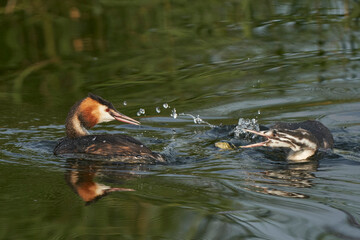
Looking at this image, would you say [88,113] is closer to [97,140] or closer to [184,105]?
[97,140]

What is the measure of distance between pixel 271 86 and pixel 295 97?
55 centimetres

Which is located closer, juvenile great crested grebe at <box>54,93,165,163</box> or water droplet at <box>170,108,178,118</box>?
juvenile great crested grebe at <box>54,93,165,163</box>

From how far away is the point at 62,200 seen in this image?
562 centimetres

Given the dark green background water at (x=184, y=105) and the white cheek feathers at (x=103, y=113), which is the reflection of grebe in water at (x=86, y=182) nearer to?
the dark green background water at (x=184, y=105)

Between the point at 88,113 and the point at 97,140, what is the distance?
518 millimetres

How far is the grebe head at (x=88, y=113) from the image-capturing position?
758 centimetres

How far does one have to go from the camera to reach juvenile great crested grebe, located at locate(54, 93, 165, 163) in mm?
6914

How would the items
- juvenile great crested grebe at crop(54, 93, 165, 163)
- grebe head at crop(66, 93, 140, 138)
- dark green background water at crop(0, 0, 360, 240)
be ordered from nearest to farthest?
dark green background water at crop(0, 0, 360, 240), juvenile great crested grebe at crop(54, 93, 165, 163), grebe head at crop(66, 93, 140, 138)

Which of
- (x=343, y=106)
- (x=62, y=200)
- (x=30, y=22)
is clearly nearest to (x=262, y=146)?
(x=343, y=106)

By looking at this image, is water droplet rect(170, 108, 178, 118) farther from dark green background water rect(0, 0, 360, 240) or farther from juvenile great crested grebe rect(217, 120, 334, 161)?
juvenile great crested grebe rect(217, 120, 334, 161)

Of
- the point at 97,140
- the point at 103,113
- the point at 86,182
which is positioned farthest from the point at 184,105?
the point at 86,182

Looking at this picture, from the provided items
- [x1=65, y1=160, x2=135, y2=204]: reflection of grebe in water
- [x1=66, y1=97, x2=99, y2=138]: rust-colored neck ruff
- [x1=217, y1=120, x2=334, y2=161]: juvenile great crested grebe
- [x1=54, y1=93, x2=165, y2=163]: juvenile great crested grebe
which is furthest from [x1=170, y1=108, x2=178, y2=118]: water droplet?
[x1=65, y1=160, x2=135, y2=204]: reflection of grebe in water

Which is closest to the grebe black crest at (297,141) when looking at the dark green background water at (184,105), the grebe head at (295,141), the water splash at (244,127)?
the grebe head at (295,141)

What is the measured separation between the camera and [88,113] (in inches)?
300
